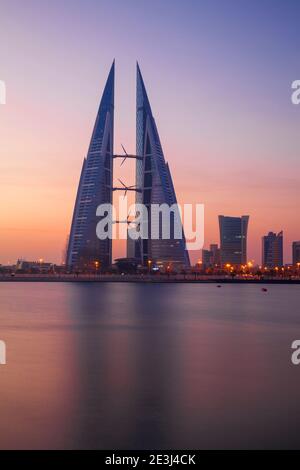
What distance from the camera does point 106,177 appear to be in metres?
178

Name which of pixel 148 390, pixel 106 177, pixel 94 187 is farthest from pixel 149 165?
pixel 148 390

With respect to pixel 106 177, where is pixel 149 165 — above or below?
above

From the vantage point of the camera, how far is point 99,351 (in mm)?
21031

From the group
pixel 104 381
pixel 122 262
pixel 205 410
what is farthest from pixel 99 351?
pixel 122 262

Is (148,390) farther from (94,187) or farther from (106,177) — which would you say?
(106,177)

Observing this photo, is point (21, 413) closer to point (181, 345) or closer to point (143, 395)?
point (143, 395)

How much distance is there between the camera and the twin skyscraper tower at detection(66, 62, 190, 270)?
6841 inches

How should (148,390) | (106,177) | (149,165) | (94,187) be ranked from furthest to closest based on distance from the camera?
(106,177), (149,165), (94,187), (148,390)

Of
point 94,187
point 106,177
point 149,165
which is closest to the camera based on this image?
point 94,187

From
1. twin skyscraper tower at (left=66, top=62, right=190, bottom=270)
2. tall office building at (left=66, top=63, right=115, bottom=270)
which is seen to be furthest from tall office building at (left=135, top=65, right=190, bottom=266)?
tall office building at (left=66, top=63, right=115, bottom=270)

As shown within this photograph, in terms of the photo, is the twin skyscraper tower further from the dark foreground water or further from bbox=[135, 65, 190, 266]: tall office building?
the dark foreground water

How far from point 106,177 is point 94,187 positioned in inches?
271

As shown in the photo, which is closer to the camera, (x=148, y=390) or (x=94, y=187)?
(x=148, y=390)
